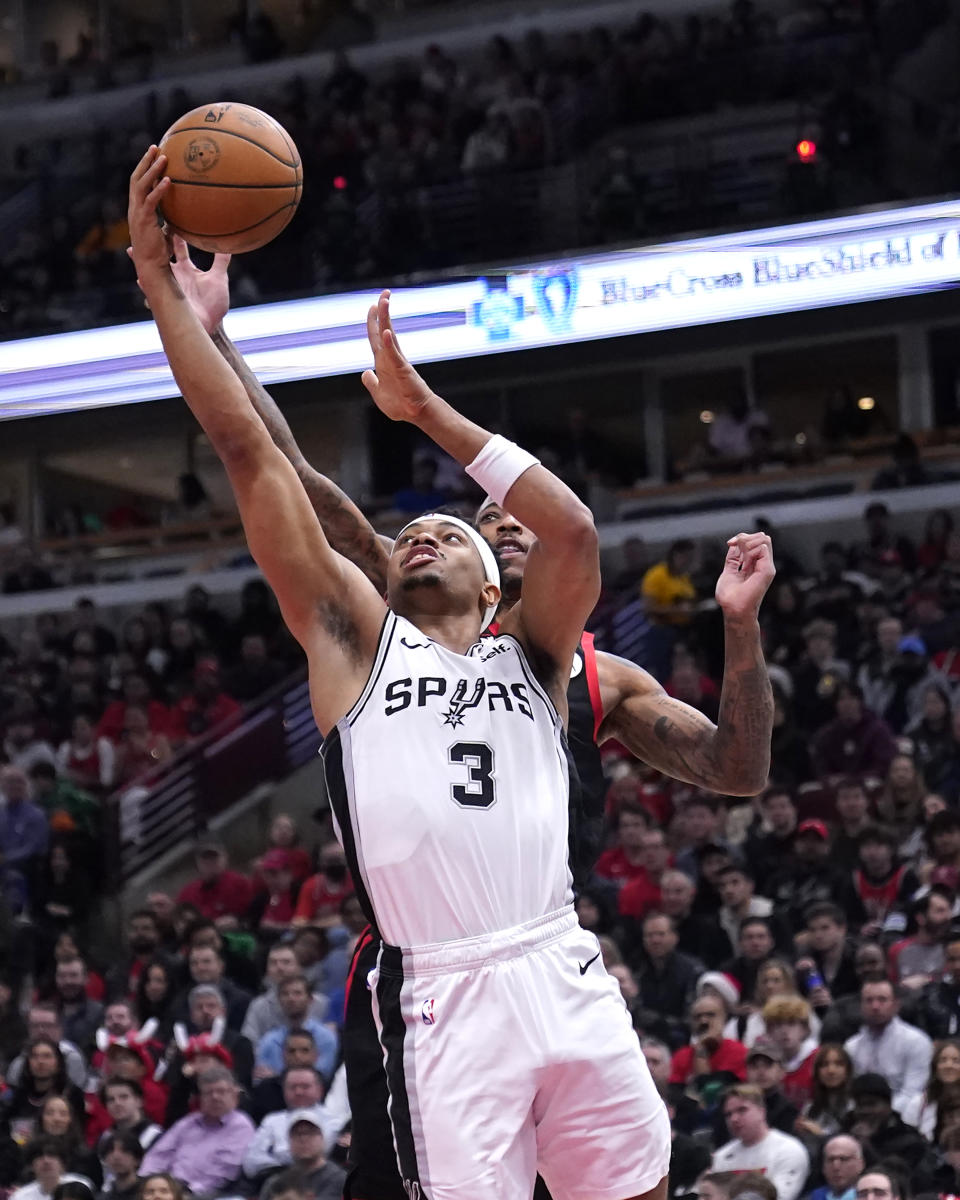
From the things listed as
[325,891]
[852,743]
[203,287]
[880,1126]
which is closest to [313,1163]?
[880,1126]

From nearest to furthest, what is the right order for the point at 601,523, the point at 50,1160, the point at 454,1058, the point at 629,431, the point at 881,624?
the point at 454,1058, the point at 50,1160, the point at 881,624, the point at 601,523, the point at 629,431

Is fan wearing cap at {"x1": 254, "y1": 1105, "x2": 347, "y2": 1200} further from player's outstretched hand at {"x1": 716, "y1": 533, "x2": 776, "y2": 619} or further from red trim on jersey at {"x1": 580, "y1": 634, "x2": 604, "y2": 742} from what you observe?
player's outstretched hand at {"x1": 716, "y1": 533, "x2": 776, "y2": 619}

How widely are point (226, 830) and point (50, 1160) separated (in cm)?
713

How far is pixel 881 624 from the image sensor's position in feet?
43.3

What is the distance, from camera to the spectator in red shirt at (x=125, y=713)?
16.2 m

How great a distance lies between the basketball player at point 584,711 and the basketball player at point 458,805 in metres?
0.15

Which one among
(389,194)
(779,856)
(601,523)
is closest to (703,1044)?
(779,856)

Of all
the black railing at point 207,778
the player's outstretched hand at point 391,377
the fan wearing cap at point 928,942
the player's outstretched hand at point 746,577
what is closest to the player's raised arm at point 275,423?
the player's outstretched hand at point 391,377

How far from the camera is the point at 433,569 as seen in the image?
13.5ft

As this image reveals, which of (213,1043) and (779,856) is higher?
(779,856)

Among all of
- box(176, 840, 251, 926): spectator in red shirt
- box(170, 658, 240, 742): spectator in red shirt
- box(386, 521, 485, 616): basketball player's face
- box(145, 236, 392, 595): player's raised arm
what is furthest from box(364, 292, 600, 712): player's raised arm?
box(170, 658, 240, 742): spectator in red shirt

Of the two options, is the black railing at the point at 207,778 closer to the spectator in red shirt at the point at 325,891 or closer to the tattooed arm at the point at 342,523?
the spectator in red shirt at the point at 325,891

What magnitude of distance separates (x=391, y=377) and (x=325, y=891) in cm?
849

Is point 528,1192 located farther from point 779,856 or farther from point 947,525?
point 947,525
